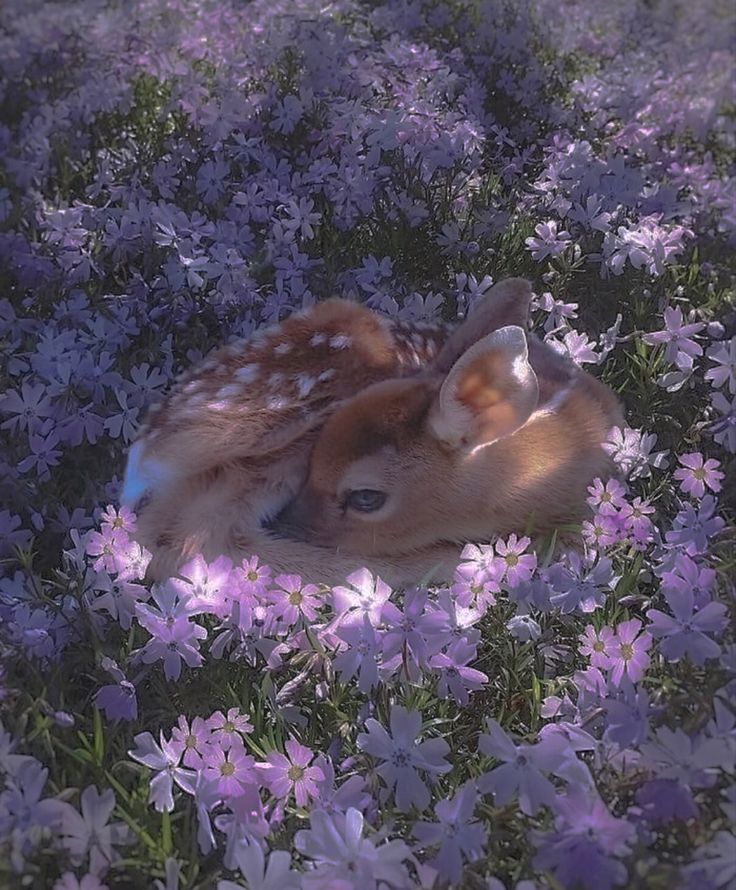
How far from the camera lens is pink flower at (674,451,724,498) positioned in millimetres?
2129

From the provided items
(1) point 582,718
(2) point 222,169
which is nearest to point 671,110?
(2) point 222,169

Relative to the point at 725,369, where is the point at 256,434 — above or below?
below

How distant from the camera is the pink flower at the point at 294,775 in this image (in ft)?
5.76

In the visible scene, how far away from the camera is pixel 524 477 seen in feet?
8.51

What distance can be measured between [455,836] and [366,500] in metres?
1.14

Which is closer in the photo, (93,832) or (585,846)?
(585,846)

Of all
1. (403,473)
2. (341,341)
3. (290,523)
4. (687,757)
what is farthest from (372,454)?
(687,757)

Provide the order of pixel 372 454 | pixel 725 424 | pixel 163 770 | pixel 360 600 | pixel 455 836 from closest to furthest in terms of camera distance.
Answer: pixel 455 836 → pixel 163 770 → pixel 360 600 → pixel 725 424 → pixel 372 454

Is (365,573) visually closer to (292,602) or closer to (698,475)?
(292,602)

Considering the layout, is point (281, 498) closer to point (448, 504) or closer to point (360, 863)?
point (448, 504)

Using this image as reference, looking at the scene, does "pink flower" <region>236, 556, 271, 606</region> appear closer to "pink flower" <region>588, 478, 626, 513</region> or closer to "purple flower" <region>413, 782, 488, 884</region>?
"purple flower" <region>413, 782, 488, 884</region>

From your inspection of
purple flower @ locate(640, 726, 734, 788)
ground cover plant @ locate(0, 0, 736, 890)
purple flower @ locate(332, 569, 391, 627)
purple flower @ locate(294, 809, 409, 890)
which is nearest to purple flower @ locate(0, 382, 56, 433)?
ground cover plant @ locate(0, 0, 736, 890)

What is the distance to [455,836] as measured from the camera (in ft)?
4.95

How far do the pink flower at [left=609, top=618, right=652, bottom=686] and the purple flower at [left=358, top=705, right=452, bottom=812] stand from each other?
15.4 inches
